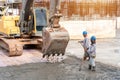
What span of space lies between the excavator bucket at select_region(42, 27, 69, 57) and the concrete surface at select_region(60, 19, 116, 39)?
7335 mm

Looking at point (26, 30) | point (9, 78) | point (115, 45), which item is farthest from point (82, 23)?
point (9, 78)

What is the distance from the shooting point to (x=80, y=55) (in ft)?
49.1

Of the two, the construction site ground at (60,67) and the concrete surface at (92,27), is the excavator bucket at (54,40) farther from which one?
the concrete surface at (92,27)

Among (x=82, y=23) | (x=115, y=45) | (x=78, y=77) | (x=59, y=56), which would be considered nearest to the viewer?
(x=78, y=77)

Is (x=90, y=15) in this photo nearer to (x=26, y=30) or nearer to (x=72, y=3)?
(x=72, y=3)

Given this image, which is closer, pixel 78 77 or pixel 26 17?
pixel 78 77

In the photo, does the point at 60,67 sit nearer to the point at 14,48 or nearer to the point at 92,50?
the point at 92,50

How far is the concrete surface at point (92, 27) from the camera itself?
2027 cm

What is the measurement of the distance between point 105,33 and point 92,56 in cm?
958

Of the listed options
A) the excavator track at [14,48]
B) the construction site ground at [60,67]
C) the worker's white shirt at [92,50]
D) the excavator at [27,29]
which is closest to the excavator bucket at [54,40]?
the construction site ground at [60,67]

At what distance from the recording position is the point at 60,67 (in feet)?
41.4

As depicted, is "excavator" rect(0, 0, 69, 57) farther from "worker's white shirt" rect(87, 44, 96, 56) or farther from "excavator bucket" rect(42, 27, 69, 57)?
"worker's white shirt" rect(87, 44, 96, 56)

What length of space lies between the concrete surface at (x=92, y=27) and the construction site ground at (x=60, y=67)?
13.2ft

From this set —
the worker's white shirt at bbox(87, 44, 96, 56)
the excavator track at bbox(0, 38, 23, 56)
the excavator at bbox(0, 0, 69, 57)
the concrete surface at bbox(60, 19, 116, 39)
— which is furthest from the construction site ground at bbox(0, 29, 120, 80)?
the concrete surface at bbox(60, 19, 116, 39)
